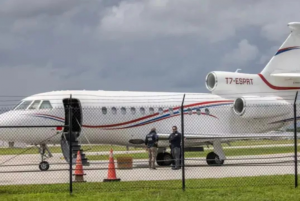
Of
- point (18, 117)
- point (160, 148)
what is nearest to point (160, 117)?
point (160, 148)

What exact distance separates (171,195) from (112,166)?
173 inches

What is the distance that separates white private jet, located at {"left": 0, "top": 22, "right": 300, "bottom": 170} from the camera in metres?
24.6

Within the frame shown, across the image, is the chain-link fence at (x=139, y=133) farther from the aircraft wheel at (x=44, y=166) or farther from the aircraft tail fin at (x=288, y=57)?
the aircraft tail fin at (x=288, y=57)

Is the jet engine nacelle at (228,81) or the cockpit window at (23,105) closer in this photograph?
the cockpit window at (23,105)

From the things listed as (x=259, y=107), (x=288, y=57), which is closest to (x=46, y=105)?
(x=259, y=107)

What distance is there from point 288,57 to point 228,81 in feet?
11.9

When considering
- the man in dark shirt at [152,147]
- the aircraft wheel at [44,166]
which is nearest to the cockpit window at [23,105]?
the aircraft wheel at [44,166]

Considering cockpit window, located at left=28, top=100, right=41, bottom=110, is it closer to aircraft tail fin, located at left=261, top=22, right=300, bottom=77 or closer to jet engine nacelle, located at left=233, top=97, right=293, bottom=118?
jet engine nacelle, located at left=233, top=97, right=293, bottom=118

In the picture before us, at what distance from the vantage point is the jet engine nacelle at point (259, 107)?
28.3 meters

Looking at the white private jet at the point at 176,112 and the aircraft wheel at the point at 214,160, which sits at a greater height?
the white private jet at the point at 176,112

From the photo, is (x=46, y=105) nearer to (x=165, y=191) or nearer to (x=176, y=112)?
(x=176, y=112)

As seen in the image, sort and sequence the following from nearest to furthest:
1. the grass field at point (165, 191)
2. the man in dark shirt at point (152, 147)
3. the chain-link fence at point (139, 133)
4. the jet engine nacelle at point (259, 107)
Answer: the grass field at point (165, 191)
the chain-link fence at point (139, 133)
the man in dark shirt at point (152, 147)
the jet engine nacelle at point (259, 107)

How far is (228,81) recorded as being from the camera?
29.5m

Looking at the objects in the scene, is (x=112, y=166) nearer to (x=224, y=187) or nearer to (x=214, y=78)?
(x=224, y=187)
